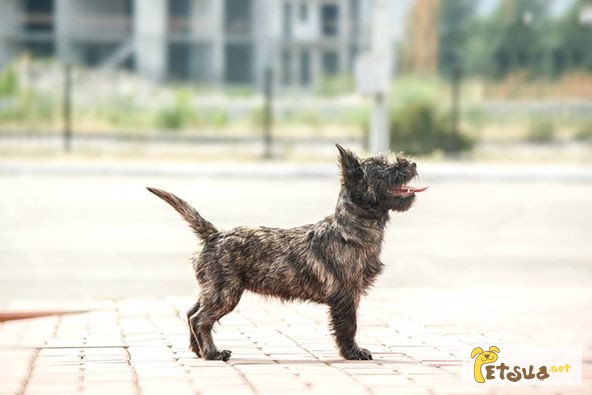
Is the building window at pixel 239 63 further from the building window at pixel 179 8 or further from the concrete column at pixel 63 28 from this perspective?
the concrete column at pixel 63 28

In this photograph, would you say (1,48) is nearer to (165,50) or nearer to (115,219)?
(165,50)

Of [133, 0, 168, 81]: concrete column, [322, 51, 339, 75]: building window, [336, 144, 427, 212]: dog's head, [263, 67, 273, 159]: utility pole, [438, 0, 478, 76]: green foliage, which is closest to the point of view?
[336, 144, 427, 212]: dog's head

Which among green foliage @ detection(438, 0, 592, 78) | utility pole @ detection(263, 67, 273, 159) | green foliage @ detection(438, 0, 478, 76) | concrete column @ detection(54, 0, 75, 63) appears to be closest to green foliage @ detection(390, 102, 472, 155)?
utility pole @ detection(263, 67, 273, 159)

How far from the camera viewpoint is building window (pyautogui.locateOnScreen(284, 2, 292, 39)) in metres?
50.3

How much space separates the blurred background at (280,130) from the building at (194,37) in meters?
0.08

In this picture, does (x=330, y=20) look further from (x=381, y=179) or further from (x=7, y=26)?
(x=381, y=179)

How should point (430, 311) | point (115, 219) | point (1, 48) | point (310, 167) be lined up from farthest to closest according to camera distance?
point (1, 48)
point (310, 167)
point (115, 219)
point (430, 311)

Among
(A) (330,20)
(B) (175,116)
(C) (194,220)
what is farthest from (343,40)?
(C) (194,220)

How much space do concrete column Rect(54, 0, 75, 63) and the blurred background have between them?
112 mm

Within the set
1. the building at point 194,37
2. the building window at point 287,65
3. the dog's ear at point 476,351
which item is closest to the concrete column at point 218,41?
the building at point 194,37

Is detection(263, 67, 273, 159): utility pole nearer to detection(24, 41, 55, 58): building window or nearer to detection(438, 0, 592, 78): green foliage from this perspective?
detection(438, 0, 592, 78): green foliage

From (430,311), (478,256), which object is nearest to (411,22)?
(478,256)

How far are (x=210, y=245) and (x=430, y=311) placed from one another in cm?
245

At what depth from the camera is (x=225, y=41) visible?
49312mm
